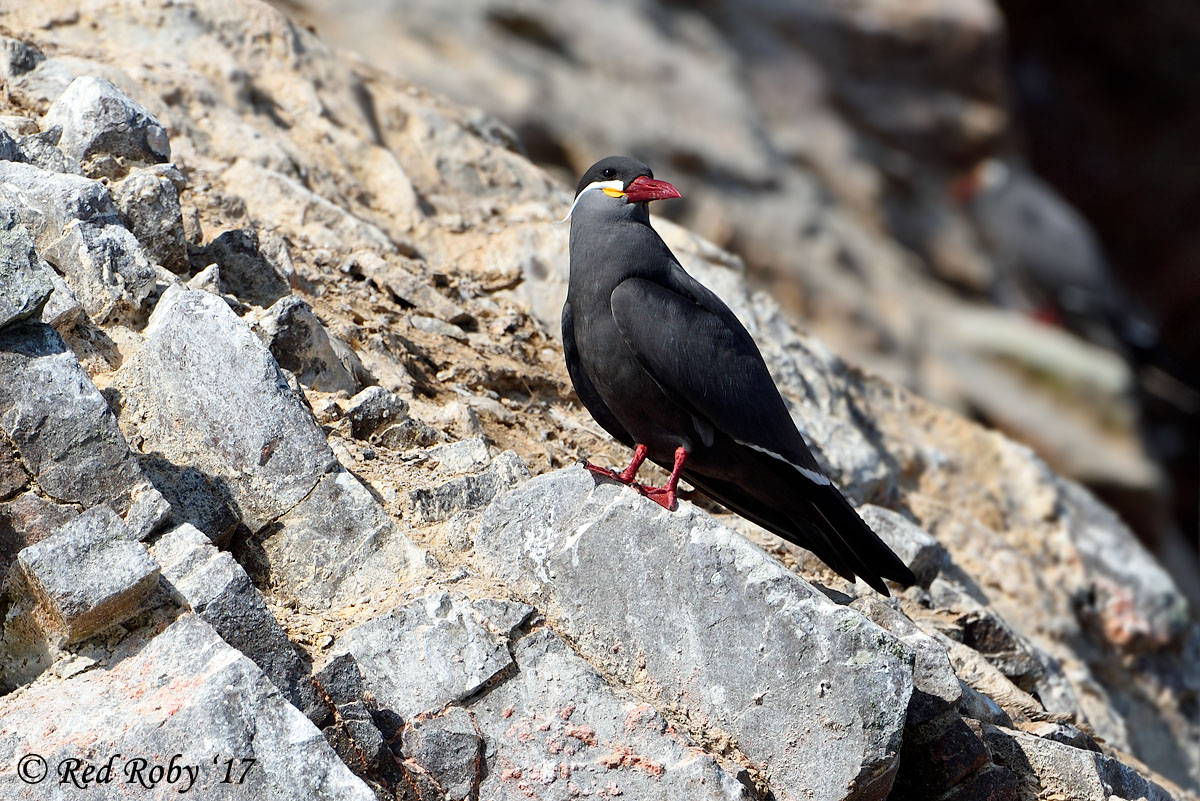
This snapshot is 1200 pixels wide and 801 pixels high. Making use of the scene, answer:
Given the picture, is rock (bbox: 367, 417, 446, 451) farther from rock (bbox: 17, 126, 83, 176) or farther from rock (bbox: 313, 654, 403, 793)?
rock (bbox: 17, 126, 83, 176)

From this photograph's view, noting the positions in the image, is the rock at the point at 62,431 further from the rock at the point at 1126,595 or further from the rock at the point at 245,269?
the rock at the point at 1126,595

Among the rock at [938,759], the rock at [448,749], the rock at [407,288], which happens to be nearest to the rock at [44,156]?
the rock at [407,288]

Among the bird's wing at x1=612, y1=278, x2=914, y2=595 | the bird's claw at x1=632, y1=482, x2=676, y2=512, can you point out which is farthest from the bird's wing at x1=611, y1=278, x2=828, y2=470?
the bird's claw at x1=632, y1=482, x2=676, y2=512

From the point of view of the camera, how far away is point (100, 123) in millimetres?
5605

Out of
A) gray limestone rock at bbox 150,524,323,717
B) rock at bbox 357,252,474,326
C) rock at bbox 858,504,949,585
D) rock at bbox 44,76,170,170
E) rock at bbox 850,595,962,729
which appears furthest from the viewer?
rock at bbox 357,252,474,326

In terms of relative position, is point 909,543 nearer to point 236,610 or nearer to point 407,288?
point 407,288

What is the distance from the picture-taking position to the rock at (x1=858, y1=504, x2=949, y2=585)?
19.6 ft

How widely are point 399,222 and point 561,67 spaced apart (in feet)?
19.8

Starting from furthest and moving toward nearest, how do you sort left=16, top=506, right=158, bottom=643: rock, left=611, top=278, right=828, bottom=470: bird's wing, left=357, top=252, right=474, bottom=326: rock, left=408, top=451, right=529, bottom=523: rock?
left=357, top=252, right=474, bottom=326: rock, left=611, top=278, right=828, bottom=470: bird's wing, left=408, top=451, right=529, bottom=523: rock, left=16, top=506, right=158, bottom=643: rock

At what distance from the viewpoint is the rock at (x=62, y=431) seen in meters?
3.95

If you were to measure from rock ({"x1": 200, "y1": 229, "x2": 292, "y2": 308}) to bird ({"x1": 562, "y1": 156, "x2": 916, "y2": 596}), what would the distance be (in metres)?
1.48

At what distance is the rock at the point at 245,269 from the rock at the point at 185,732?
7.88 feet

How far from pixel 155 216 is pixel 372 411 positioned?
133 cm

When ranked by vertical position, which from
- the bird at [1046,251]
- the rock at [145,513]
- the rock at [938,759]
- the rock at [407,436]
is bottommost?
the bird at [1046,251]
